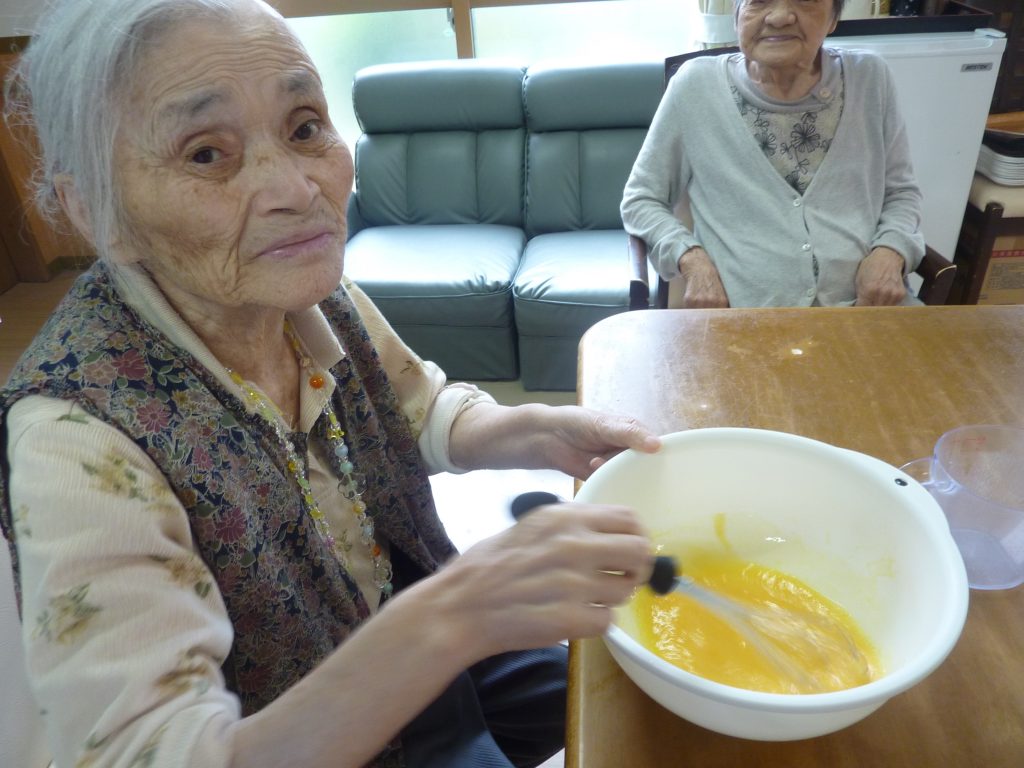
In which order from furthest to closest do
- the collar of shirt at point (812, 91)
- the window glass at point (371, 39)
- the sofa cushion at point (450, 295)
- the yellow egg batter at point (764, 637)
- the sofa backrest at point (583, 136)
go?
the window glass at point (371, 39), the sofa backrest at point (583, 136), the sofa cushion at point (450, 295), the collar of shirt at point (812, 91), the yellow egg batter at point (764, 637)

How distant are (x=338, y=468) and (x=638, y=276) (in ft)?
3.09

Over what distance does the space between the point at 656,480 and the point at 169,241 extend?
1.86 ft

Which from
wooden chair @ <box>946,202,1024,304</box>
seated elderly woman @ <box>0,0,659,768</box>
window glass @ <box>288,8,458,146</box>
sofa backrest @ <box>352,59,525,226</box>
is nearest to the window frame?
window glass @ <box>288,8,458,146</box>

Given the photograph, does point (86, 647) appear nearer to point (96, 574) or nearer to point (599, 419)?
point (96, 574)

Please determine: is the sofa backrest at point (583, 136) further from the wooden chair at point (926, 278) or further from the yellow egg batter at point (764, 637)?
the yellow egg batter at point (764, 637)

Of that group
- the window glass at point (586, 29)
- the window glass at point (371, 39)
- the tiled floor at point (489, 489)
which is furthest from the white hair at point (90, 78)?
the window glass at point (371, 39)

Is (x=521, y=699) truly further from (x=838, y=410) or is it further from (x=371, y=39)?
(x=371, y=39)

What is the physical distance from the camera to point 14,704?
104cm

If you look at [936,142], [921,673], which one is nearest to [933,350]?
[921,673]

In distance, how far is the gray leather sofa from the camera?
2473mm

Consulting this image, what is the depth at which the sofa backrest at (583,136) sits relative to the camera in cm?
281

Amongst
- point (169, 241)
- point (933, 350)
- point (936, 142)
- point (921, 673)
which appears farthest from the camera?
point (936, 142)

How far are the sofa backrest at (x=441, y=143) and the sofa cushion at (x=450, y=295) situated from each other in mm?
282

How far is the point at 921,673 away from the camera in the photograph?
19.1 inches
